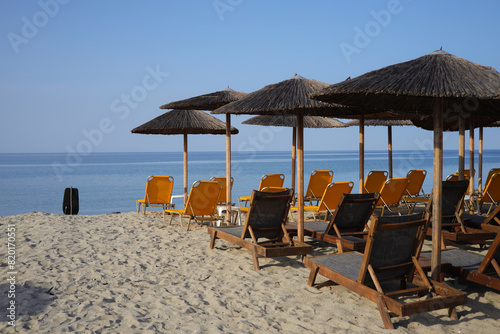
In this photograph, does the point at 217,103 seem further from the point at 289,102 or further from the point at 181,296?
the point at 181,296

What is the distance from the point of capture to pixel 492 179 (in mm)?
7305

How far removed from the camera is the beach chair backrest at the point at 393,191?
23.3ft

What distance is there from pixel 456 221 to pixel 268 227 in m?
2.49

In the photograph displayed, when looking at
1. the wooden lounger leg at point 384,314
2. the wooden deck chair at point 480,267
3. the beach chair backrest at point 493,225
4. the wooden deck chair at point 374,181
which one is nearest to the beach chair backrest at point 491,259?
the wooden deck chair at point 480,267

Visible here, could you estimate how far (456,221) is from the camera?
5.61 meters

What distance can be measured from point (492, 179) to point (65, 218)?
746cm

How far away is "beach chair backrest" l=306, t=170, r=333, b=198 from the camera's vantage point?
28.0 ft

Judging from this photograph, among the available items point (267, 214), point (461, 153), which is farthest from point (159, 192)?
point (461, 153)

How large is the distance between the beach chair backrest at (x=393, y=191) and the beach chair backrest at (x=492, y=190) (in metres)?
1.42

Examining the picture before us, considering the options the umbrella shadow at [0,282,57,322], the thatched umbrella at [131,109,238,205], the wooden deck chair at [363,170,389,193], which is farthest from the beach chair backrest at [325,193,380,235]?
the thatched umbrella at [131,109,238,205]

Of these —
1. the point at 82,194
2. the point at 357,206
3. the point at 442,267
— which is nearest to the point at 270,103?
the point at 357,206

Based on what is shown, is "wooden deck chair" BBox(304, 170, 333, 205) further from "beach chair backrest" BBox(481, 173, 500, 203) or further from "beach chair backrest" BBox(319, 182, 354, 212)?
"beach chair backrest" BBox(481, 173, 500, 203)

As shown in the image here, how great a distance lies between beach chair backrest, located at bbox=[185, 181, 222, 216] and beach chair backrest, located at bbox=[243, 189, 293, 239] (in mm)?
1788

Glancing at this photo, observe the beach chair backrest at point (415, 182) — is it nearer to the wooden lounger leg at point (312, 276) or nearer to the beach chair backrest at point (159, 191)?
the beach chair backrest at point (159, 191)
